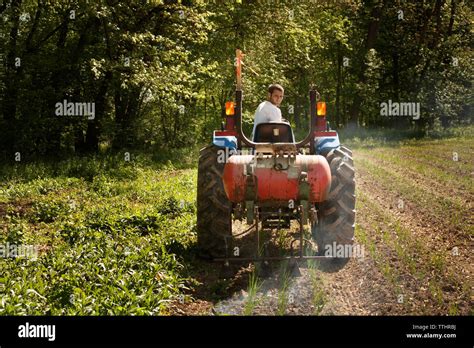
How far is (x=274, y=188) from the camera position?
231 inches

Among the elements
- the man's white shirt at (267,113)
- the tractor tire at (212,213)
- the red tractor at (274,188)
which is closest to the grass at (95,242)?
the tractor tire at (212,213)

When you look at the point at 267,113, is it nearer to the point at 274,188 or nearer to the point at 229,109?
the point at 229,109

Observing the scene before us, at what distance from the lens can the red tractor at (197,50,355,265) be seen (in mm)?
5848

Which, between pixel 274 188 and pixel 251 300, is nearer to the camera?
pixel 251 300

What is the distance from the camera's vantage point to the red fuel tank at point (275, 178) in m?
5.81

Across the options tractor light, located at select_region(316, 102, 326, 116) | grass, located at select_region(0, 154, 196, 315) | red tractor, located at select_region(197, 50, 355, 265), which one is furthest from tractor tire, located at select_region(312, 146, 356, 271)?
grass, located at select_region(0, 154, 196, 315)

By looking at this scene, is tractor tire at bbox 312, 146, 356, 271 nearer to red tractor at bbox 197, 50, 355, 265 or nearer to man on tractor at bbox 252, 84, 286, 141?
red tractor at bbox 197, 50, 355, 265

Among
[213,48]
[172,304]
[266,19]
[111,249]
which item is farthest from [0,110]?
[172,304]

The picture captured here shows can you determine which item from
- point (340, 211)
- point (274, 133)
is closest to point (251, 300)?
point (340, 211)

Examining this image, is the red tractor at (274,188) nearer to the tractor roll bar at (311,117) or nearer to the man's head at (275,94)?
the tractor roll bar at (311,117)

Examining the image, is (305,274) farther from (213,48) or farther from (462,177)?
(213,48)

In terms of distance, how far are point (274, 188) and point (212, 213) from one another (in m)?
1.14

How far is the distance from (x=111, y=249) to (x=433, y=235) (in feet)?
15.1
